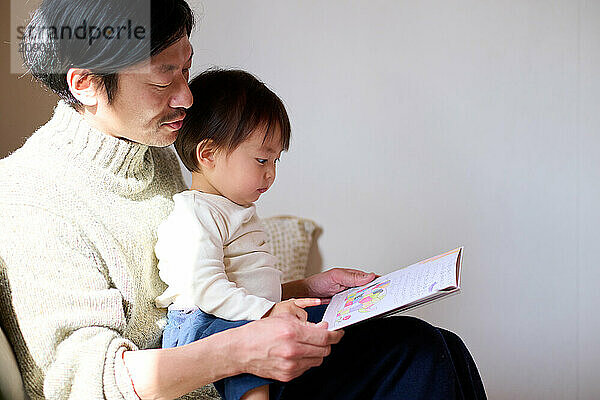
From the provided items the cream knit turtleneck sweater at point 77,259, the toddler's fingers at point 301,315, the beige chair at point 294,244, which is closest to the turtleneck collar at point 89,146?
the cream knit turtleneck sweater at point 77,259

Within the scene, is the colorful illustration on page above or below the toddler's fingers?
above

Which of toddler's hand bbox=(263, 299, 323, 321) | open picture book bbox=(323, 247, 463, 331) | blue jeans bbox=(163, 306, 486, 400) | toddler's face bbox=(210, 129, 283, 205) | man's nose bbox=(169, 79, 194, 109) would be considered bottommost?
blue jeans bbox=(163, 306, 486, 400)

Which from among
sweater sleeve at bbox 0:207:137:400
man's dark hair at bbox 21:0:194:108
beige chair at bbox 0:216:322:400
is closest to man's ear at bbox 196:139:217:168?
man's dark hair at bbox 21:0:194:108

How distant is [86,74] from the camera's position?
3.65 feet

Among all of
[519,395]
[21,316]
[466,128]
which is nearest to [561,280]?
[519,395]

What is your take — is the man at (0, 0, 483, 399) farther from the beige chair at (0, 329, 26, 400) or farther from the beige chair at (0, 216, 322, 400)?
the beige chair at (0, 216, 322, 400)

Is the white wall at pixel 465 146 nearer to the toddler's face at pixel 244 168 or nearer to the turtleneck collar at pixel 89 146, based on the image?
the toddler's face at pixel 244 168

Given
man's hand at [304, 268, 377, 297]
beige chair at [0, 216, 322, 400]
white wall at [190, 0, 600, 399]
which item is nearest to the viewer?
man's hand at [304, 268, 377, 297]

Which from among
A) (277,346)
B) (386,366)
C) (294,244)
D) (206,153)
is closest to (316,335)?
(277,346)

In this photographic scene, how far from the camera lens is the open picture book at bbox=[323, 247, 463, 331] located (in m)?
0.97

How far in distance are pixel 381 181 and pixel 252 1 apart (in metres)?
0.73

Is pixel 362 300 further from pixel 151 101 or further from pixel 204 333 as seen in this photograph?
pixel 151 101

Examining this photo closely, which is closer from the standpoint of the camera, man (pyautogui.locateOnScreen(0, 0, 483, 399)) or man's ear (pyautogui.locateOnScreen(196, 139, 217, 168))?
man (pyautogui.locateOnScreen(0, 0, 483, 399))

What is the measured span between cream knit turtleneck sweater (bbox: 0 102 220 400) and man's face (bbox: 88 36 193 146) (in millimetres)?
40
